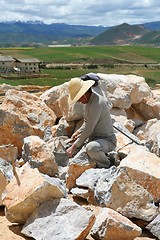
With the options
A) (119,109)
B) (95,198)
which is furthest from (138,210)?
(119,109)

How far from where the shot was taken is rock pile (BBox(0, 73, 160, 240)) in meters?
5.19

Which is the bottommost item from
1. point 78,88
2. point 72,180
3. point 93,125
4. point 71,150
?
Answer: point 72,180

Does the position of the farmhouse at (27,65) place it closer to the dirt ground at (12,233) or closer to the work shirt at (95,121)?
the work shirt at (95,121)

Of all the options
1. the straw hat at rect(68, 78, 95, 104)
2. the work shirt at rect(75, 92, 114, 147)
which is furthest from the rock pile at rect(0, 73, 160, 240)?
the straw hat at rect(68, 78, 95, 104)

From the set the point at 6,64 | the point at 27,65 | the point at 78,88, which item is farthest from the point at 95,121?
the point at 27,65

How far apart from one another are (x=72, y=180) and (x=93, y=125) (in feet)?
3.20

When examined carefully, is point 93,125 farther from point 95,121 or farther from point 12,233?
point 12,233

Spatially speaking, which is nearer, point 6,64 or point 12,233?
point 12,233

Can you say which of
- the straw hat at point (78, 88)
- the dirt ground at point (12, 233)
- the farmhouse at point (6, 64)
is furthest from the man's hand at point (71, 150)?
the farmhouse at point (6, 64)

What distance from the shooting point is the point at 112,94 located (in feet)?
32.1

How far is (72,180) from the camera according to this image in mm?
6852

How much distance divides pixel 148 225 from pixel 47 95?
18.6 ft

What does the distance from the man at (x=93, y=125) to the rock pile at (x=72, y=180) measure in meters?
0.19

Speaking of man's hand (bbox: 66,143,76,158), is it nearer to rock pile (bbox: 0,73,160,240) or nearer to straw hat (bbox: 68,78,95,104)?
rock pile (bbox: 0,73,160,240)
